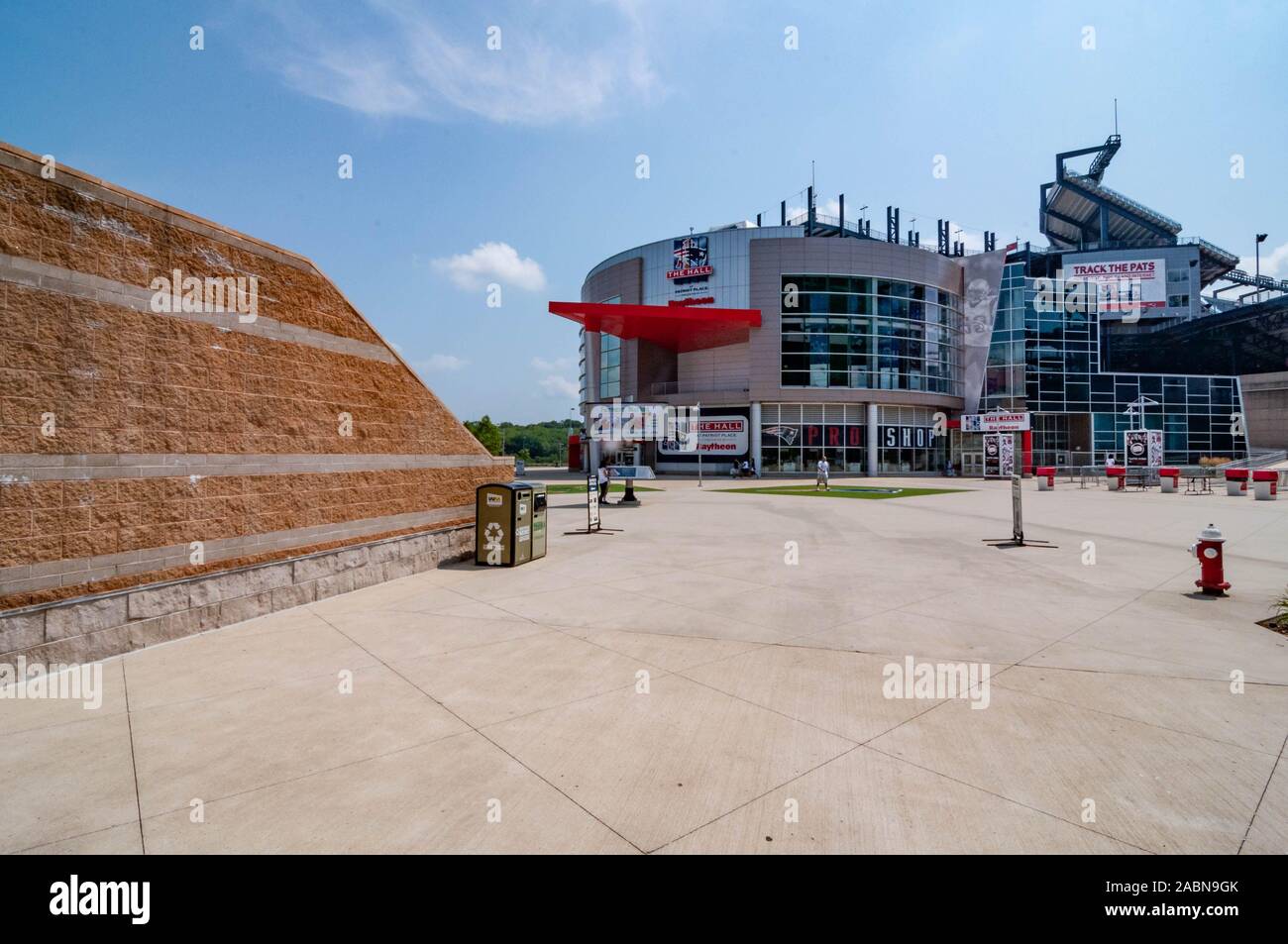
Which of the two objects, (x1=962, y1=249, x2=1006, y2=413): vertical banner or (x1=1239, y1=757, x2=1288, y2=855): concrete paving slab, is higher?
(x1=962, y1=249, x2=1006, y2=413): vertical banner

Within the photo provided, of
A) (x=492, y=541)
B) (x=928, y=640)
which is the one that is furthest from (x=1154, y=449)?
(x=492, y=541)

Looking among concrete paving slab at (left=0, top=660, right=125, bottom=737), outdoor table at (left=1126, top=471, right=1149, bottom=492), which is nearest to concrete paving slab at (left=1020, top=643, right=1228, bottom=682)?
concrete paving slab at (left=0, top=660, right=125, bottom=737)

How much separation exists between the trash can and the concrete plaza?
224cm

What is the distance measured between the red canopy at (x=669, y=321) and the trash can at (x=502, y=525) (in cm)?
3240

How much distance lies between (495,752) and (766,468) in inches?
1804

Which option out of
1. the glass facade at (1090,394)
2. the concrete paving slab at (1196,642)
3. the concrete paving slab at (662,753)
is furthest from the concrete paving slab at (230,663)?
the glass facade at (1090,394)

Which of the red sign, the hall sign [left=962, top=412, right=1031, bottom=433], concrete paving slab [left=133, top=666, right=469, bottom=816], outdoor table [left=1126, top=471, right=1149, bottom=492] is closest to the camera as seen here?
concrete paving slab [left=133, top=666, right=469, bottom=816]

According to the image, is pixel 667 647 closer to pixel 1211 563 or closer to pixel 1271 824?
pixel 1271 824

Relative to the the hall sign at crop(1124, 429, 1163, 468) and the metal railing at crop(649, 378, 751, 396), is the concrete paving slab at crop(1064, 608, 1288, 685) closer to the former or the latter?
the the hall sign at crop(1124, 429, 1163, 468)

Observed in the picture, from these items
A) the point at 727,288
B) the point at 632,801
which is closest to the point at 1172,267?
the point at 727,288

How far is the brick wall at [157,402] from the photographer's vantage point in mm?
5789

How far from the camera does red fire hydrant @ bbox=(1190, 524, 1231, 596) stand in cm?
867
